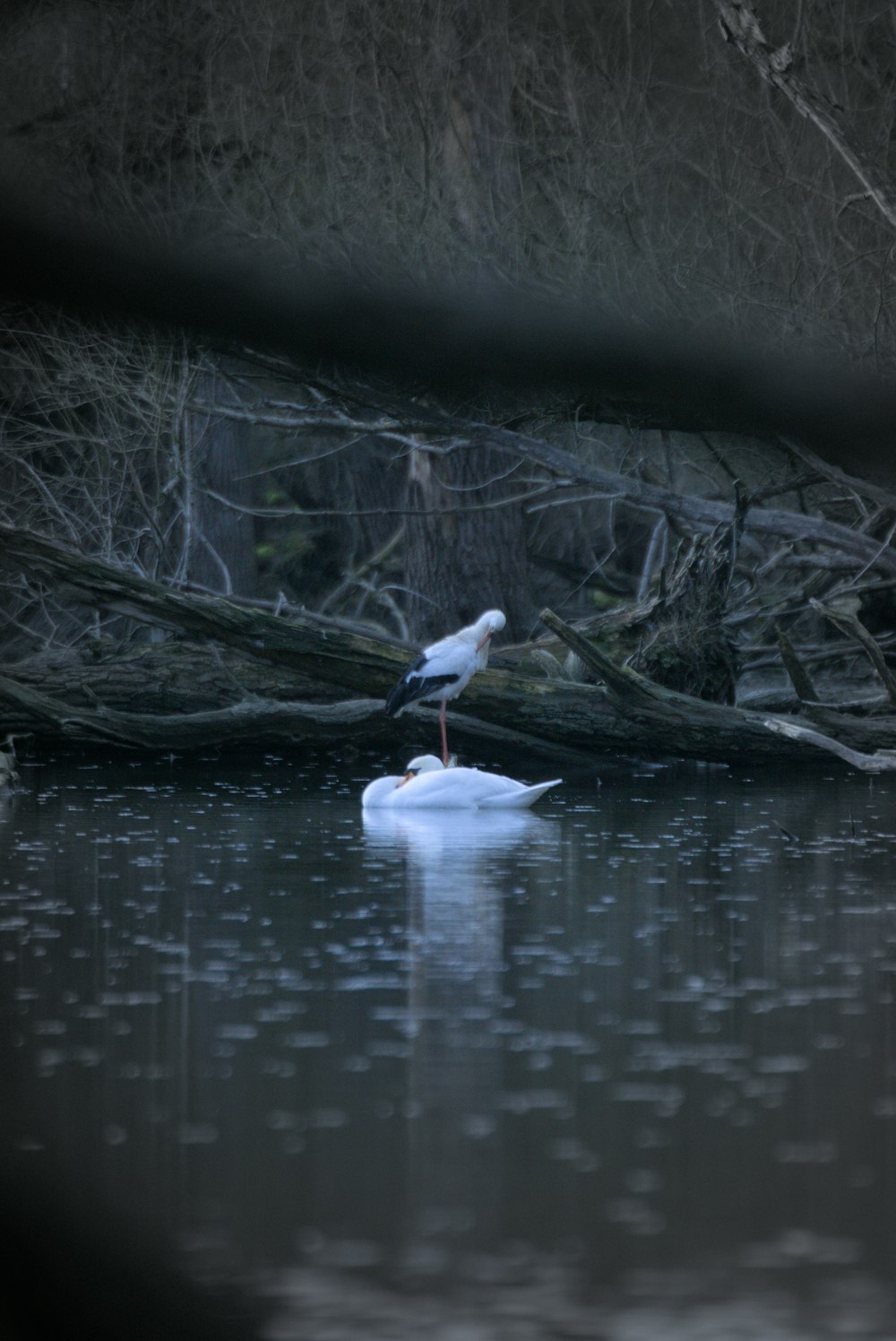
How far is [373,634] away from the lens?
14438 mm

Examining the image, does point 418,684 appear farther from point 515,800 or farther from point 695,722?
point 695,722

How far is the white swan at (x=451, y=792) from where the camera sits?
9375 mm

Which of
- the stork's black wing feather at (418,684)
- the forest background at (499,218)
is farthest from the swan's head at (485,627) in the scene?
the forest background at (499,218)

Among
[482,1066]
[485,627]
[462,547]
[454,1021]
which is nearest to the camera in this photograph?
[482,1066]

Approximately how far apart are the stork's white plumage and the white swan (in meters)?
1.15

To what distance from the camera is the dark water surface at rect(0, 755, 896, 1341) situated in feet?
9.09

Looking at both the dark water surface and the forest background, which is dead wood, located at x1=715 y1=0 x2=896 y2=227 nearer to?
the dark water surface

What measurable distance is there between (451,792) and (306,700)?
284 cm

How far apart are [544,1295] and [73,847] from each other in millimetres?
5409

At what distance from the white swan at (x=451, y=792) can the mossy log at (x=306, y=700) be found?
4.47ft

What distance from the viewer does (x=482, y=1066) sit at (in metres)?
4.16

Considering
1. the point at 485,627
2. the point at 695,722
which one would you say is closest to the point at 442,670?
the point at 485,627

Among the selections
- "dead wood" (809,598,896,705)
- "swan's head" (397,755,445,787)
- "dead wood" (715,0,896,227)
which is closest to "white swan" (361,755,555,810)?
"swan's head" (397,755,445,787)

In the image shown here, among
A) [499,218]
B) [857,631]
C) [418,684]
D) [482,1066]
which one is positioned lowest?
[482,1066]
